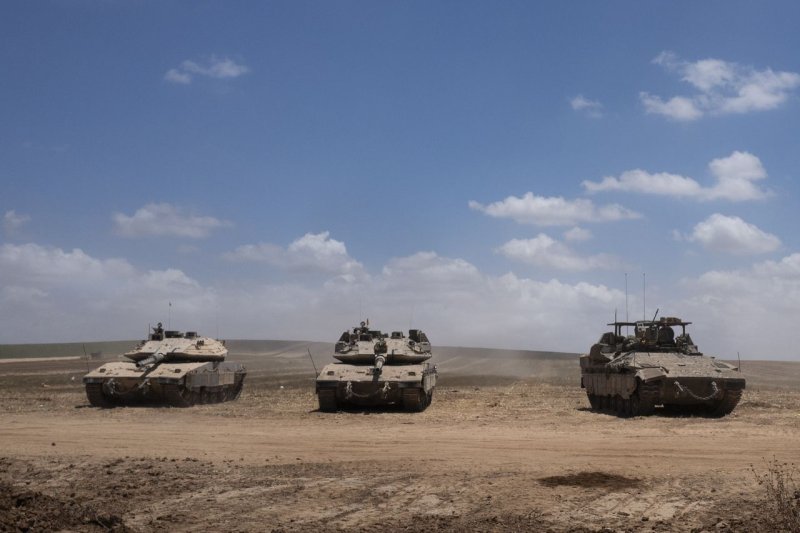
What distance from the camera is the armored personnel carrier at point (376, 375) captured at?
22656 millimetres

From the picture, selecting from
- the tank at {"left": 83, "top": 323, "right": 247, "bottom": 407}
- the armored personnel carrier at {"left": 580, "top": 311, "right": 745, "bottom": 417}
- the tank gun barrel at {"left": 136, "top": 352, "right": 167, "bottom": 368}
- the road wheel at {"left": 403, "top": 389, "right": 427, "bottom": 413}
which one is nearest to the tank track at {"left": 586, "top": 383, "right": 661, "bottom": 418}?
the armored personnel carrier at {"left": 580, "top": 311, "right": 745, "bottom": 417}

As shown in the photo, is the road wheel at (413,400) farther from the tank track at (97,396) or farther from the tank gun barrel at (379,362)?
→ the tank track at (97,396)

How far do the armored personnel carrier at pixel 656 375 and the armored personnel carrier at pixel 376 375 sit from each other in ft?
16.7

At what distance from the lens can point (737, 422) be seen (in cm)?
1986

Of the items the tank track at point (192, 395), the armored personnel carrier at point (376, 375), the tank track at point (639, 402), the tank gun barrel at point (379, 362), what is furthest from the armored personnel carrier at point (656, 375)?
the tank track at point (192, 395)

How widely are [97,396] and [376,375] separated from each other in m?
8.60

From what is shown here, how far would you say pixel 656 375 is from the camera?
21.0 m

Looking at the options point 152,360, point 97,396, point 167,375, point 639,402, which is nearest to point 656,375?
point 639,402

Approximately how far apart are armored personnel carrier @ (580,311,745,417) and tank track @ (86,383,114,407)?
14503 mm

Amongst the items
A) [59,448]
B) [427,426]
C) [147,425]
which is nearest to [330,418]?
[427,426]

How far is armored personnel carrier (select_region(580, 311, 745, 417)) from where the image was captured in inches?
830

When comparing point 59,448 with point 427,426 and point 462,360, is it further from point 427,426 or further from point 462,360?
point 462,360

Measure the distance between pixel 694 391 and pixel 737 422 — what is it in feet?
5.12

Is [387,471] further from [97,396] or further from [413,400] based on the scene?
[97,396]
